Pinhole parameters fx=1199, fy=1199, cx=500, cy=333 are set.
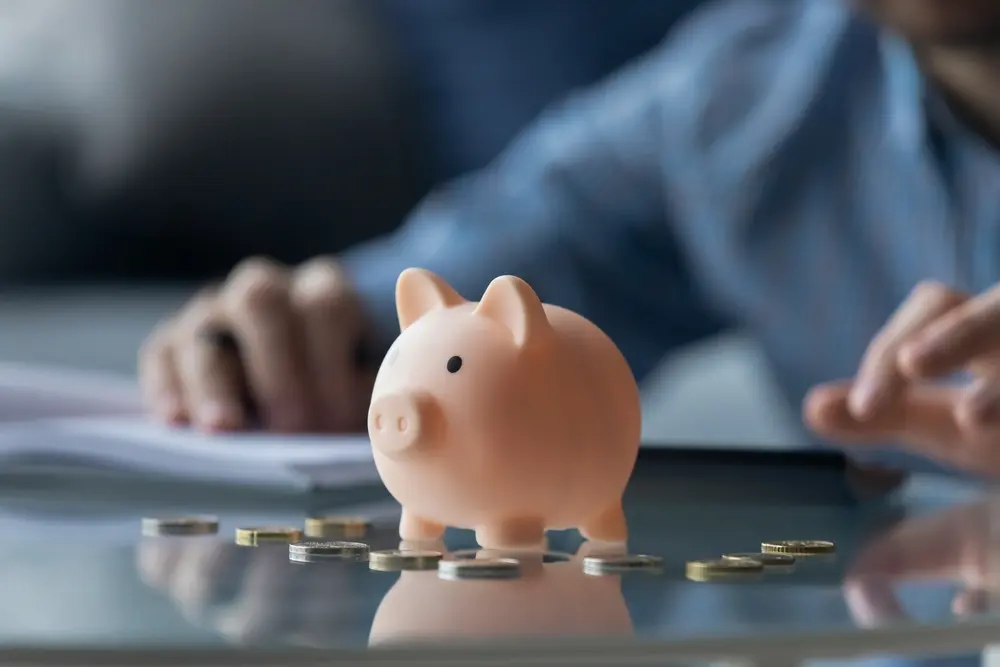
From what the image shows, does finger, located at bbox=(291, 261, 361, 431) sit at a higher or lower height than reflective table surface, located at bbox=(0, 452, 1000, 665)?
higher

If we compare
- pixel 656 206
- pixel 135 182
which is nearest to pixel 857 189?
pixel 656 206

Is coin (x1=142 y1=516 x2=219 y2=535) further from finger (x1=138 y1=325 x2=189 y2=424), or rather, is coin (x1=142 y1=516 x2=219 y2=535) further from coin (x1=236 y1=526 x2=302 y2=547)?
finger (x1=138 y1=325 x2=189 y2=424)

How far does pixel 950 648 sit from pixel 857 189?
37.7 inches

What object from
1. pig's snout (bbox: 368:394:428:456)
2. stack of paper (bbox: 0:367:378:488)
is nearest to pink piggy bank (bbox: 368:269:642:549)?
pig's snout (bbox: 368:394:428:456)

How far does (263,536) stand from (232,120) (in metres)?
1.58

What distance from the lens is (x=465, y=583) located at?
306 mm

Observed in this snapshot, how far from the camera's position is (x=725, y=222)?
121 centimetres

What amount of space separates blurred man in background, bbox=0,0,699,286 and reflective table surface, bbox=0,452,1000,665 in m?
1.39

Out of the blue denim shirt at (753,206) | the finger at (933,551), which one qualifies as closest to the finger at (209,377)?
the blue denim shirt at (753,206)

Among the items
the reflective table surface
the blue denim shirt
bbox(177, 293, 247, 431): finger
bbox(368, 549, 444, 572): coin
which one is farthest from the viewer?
the blue denim shirt

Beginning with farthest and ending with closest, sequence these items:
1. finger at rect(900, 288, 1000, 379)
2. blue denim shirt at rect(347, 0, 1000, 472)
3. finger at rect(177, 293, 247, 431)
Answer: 1. blue denim shirt at rect(347, 0, 1000, 472)
2. finger at rect(177, 293, 247, 431)
3. finger at rect(900, 288, 1000, 379)

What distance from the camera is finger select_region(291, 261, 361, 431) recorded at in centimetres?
82

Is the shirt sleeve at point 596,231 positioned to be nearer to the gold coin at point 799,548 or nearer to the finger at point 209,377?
the finger at point 209,377

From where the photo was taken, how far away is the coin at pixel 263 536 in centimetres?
39
